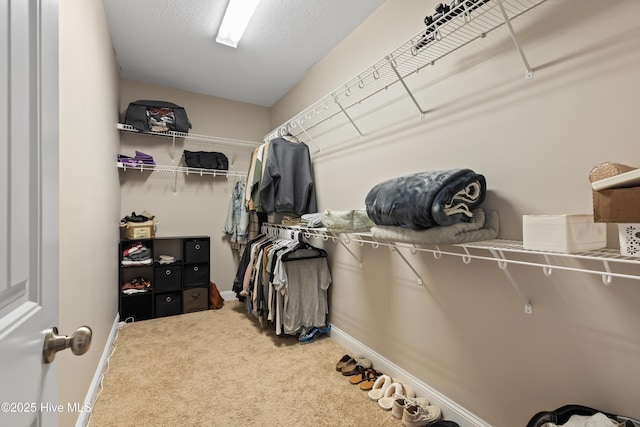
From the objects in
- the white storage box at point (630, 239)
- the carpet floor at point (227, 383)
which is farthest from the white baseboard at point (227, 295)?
the white storage box at point (630, 239)

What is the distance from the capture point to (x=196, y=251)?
131 inches

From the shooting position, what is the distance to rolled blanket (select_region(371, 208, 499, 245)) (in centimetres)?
127

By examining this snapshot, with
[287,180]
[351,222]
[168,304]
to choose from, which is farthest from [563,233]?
[168,304]

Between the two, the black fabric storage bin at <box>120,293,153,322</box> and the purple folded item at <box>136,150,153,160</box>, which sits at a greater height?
the purple folded item at <box>136,150,153,160</box>

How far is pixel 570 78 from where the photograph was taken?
114 cm

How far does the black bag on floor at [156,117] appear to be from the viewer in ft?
10.2

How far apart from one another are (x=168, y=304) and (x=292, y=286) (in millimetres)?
1610

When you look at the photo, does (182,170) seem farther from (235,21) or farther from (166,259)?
(235,21)

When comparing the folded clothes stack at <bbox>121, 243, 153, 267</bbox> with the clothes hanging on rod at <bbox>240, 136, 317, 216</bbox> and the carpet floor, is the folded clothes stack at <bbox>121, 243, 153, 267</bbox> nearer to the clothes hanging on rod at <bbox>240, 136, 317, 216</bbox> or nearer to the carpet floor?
the carpet floor

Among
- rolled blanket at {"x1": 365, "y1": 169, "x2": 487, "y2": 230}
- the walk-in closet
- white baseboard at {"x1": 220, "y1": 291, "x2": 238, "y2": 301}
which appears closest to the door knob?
the walk-in closet

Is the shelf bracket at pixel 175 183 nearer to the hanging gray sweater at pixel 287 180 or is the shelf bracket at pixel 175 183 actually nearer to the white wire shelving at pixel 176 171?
the white wire shelving at pixel 176 171

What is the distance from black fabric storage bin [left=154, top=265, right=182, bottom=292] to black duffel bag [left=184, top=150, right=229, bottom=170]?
47.7 inches

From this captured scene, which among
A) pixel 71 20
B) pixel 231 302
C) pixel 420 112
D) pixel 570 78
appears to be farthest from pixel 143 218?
pixel 570 78

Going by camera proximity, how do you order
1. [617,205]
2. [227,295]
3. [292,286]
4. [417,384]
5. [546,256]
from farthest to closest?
[227,295], [292,286], [417,384], [546,256], [617,205]
